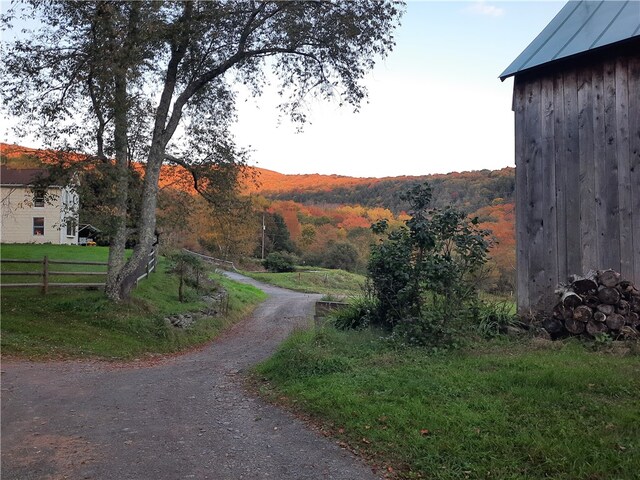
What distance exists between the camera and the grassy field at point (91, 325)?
11258 millimetres

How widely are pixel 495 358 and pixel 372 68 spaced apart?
1034 centimetres

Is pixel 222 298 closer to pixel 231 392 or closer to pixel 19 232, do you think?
pixel 231 392

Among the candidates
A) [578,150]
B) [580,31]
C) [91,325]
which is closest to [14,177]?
[91,325]

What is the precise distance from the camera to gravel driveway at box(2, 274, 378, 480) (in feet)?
14.6

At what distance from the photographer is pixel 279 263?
50.0m

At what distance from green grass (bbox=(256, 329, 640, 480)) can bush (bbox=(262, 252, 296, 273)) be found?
41977mm

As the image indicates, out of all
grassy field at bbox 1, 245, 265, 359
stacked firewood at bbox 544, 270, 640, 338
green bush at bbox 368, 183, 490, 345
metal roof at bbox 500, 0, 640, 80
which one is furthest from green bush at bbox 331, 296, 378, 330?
metal roof at bbox 500, 0, 640, 80

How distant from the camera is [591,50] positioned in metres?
9.02

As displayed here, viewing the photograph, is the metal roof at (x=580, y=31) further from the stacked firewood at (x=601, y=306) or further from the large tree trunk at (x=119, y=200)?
the large tree trunk at (x=119, y=200)

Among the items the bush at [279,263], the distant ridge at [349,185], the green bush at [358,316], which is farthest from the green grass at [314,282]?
the green bush at [358,316]

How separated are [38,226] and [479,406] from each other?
37.5 meters

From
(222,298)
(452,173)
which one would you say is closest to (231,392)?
(222,298)

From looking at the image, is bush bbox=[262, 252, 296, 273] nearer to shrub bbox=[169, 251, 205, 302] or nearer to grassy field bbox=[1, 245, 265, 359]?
shrub bbox=[169, 251, 205, 302]

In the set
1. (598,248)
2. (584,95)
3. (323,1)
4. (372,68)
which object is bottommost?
(598,248)
